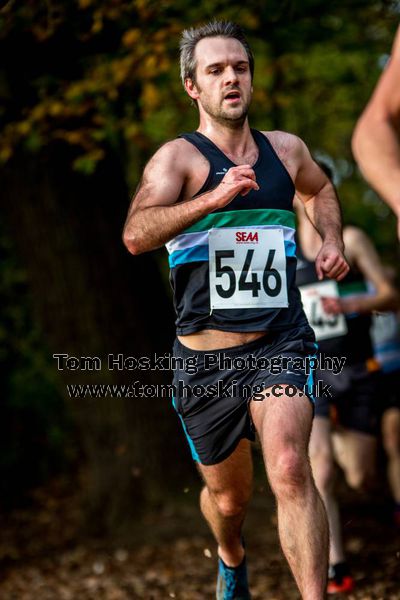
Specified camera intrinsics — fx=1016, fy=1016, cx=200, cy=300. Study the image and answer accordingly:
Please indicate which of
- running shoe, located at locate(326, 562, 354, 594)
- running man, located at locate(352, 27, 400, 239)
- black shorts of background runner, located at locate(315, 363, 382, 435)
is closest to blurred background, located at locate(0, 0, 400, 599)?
running shoe, located at locate(326, 562, 354, 594)

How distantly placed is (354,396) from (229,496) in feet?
7.56

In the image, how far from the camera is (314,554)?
3750 mm

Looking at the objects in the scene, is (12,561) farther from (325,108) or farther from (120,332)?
(325,108)

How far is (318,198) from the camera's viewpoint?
4680 millimetres

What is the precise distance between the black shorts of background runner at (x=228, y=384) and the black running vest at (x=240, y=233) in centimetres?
8

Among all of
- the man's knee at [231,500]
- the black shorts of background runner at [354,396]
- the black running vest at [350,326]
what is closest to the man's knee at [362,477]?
the black shorts of background runner at [354,396]

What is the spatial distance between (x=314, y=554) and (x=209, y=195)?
1398 mm

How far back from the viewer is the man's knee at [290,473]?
3.80 m

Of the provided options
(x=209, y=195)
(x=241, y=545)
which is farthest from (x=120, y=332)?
(x=209, y=195)

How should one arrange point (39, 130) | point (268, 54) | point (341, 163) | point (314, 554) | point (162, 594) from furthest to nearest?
point (341, 163)
point (268, 54)
point (39, 130)
point (162, 594)
point (314, 554)

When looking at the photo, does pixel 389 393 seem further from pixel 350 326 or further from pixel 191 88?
pixel 191 88

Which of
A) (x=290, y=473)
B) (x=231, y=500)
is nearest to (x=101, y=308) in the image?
(x=231, y=500)

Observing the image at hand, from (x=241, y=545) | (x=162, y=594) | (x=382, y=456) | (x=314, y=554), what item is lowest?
(x=382, y=456)

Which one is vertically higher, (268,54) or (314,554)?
(268,54)
